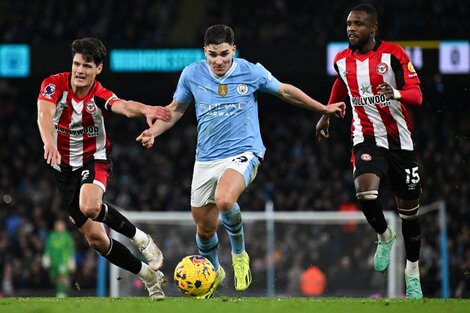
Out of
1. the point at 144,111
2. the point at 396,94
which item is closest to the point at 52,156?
the point at 144,111

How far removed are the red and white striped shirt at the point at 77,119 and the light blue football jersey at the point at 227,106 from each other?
74 cm

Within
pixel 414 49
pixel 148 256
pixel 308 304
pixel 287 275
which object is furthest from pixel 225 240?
pixel 308 304

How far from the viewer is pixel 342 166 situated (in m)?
21.7

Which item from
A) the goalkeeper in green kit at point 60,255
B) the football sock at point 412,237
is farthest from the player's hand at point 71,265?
the football sock at point 412,237

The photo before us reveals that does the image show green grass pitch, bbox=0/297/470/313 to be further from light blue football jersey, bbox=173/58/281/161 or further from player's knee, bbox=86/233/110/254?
light blue football jersey, bbox=173/58/281/161

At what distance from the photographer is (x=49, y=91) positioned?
865 centimetres

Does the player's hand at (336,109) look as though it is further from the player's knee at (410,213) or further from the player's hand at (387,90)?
the player's knee at (410,213)

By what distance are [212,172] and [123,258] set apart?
3.58 ft

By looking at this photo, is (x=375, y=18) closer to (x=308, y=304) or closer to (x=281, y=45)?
(x=308, y=304)

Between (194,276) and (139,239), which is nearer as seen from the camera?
(194,276)

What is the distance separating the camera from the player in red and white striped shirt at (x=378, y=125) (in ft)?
28.2

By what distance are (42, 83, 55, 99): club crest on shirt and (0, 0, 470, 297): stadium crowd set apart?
7.80 metres

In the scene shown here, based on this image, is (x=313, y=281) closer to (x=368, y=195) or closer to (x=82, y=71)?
(x=368, y=195)

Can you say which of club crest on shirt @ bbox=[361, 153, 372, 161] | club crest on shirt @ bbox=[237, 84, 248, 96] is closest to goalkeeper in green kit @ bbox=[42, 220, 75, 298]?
club crest on shirt @ bbox=[237, 84, 248, 96]
